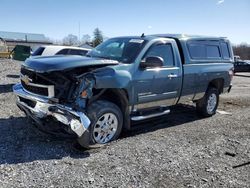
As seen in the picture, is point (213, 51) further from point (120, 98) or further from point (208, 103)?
point (120, 98)

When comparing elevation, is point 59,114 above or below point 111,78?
below

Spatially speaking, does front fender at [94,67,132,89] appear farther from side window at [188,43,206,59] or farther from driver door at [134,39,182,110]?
side window at [188,43,206,59]

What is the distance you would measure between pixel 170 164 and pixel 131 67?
2.01 metres

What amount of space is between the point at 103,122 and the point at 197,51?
11.7 feet

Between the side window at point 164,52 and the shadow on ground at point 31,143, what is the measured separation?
1496 mm

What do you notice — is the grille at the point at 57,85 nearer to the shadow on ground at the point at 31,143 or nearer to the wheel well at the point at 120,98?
the wheel well at the point at 120,98

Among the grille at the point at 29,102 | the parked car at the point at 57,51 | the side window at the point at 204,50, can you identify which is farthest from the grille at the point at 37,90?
the parked car at the point at 57,51

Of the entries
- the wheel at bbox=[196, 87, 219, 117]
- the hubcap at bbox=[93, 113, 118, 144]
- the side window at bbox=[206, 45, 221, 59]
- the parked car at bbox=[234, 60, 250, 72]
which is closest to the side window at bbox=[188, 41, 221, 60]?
the side window at bbox=[206, 45, 221, 59]

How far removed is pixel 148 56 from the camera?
21.3 ft

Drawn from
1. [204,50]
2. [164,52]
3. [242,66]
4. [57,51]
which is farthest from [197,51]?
[242,66]

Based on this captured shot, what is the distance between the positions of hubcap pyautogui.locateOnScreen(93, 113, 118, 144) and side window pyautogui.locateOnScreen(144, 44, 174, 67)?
1.71 metres

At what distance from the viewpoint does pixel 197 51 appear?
802cm

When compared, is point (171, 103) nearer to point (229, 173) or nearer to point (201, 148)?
point (201, 148)

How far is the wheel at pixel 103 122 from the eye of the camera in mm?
5449
